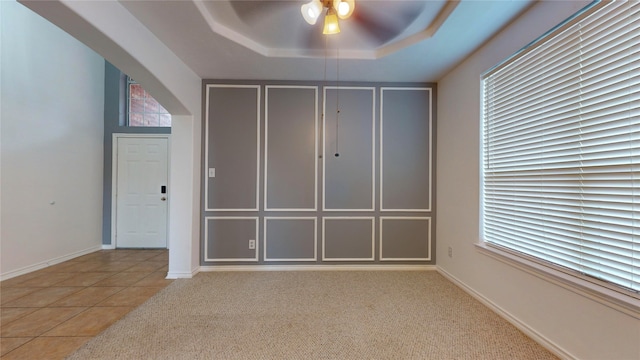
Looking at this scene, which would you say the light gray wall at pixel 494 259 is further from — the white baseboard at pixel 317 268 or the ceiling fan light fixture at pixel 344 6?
the ceiling fan light fixture at pixel 344 6

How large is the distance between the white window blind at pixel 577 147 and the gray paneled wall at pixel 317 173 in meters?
1.17

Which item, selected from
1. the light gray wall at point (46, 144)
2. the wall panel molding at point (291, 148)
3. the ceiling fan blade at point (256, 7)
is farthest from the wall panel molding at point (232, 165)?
the light gray wall at point (46, 144)

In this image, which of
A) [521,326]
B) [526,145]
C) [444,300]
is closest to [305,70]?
[526,145]

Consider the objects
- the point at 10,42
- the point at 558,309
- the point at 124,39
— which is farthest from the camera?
the point at 10,42

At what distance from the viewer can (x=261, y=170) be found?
3256 mm


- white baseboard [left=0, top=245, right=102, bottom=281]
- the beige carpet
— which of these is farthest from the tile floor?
the beige carpet

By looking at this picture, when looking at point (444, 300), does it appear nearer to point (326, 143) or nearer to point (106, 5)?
point (326, 143)

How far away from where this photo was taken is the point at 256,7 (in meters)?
2.02

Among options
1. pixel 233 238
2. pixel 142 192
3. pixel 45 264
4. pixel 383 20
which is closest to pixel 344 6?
pixel 383 20

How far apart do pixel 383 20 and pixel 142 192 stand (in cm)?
455

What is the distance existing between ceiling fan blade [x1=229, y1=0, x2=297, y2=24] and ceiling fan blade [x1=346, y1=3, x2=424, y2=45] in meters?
0.61

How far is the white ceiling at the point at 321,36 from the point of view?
1972 millimetres

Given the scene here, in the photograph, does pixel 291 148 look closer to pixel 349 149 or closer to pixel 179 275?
pixel 349 149

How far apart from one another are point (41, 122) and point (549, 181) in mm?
5638
